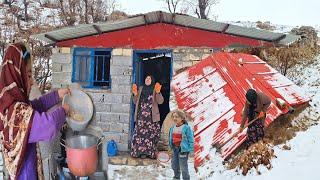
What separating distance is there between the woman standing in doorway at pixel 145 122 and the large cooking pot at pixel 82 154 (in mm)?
5788

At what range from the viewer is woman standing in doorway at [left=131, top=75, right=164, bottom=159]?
8.62 m

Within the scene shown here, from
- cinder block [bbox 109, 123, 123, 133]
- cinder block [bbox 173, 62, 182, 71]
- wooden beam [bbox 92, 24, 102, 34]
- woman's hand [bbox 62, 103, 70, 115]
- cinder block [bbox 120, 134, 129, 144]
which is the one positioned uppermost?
wooden beam [bbox 92, 24, 102, 34]

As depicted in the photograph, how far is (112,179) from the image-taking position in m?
7.25

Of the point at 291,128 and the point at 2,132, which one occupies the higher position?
the point at 2,132

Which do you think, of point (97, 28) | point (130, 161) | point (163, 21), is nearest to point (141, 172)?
point (130, 161)

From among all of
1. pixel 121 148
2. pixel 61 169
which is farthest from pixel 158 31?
pixel 61 169

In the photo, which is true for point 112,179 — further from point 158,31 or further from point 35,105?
point 35,105

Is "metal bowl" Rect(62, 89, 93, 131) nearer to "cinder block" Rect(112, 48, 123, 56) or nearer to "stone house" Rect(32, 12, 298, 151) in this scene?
"stone house" Rect(32, 12, 298, 151)

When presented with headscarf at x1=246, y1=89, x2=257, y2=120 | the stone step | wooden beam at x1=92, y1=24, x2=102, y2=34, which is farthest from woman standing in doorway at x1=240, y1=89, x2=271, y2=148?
wooden beam at x1=92, y1=24, x2=102, y2=34

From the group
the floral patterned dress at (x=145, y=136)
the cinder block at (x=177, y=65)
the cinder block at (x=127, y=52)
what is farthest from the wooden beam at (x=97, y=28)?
the floral patterned dress at (x=145, y=136)

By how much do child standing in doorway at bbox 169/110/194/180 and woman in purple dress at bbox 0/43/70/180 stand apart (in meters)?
3.16

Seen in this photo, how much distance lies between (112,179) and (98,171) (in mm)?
4608

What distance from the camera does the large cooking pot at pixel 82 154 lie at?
2662mm

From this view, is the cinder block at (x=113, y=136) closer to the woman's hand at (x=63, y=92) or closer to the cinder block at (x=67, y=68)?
the cinder block at (x=67, y=68)
